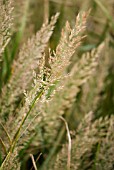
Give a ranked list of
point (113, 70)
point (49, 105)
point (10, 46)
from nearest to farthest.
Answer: point (49, 105) → point (10, 46) → point (113, 70)

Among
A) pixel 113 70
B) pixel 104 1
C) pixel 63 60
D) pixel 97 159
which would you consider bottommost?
pixel 97 159

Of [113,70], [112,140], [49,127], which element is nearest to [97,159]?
[112,140]

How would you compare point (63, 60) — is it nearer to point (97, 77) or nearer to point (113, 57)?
point (97, 77)

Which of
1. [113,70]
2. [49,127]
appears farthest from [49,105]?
[113,70]

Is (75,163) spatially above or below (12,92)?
below

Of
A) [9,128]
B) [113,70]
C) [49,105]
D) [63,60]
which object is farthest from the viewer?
[113,70]

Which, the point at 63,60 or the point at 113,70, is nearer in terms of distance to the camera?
the point at 63,60
